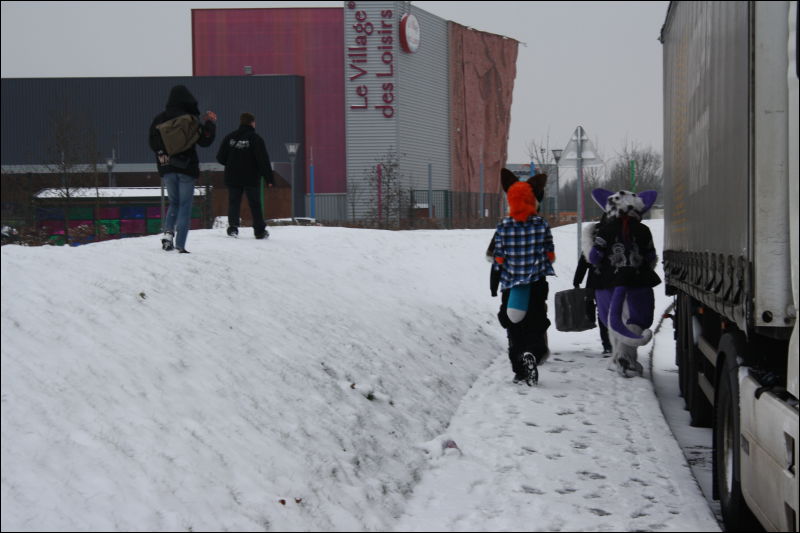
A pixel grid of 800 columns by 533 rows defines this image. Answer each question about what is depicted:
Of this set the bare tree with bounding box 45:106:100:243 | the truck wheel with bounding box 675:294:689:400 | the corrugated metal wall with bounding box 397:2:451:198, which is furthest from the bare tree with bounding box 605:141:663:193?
the truck wheel with bounding box 675:294:689:400

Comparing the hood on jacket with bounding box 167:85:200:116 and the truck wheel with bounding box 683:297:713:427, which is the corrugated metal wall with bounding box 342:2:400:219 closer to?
the hood on jacket with bounding box 167:85:200:116

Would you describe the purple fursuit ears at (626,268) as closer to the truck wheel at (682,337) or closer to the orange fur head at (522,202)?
the truck wheel at (682,337)

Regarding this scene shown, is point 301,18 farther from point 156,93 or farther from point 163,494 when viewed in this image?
point 163,494

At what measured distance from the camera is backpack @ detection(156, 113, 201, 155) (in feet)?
37.5

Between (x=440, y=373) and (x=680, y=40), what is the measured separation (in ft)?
12.4

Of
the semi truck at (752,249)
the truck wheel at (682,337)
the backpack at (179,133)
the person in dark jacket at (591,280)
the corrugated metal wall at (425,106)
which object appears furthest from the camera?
the corrugated metal wall at (425,106)

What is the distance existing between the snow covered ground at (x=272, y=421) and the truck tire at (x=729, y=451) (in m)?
0.22

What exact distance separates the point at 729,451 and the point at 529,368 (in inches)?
174

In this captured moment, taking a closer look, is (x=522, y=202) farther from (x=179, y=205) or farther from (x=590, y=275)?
(x=179, y=205)

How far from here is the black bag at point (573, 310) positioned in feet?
38.6

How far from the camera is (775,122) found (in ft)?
14.7

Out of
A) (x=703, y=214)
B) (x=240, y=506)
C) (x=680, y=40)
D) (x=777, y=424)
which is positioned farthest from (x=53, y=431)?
(x=680, y=40)

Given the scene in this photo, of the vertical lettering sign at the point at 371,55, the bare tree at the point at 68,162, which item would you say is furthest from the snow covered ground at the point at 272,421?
the vertical lettering sign at the point at 371,55

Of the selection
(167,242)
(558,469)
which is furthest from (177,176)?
(558,469)
